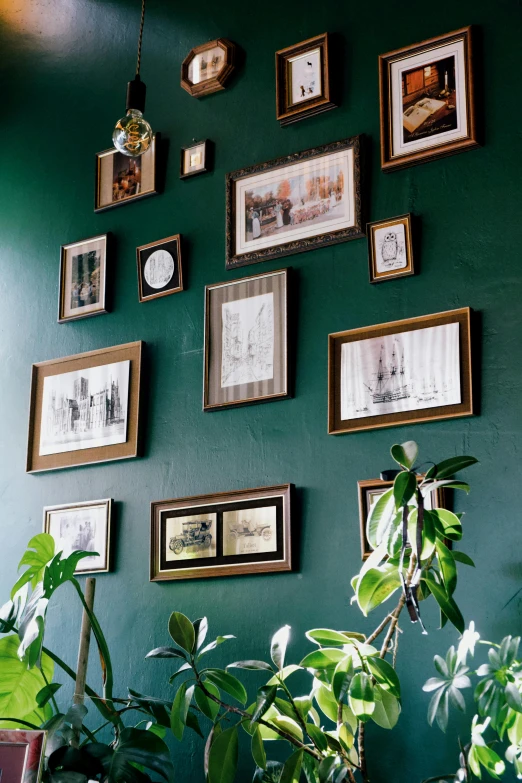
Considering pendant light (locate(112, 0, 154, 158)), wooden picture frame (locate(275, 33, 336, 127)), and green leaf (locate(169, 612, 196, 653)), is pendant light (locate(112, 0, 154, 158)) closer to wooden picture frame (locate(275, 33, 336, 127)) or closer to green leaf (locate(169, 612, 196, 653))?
wooden picture frame (locate(275, 33, 336, 127))

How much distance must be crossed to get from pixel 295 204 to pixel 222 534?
3.86ft

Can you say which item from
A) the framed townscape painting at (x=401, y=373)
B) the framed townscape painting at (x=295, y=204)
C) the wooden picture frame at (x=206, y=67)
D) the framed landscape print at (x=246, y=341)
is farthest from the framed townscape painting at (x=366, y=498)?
the wooden picture frame at (x=206, y=67)

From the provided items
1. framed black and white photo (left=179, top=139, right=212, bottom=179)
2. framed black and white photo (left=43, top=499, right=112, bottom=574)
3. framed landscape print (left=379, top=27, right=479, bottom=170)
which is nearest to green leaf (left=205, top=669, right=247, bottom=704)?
framed black and white photo (left=43, top=499, right=112, bottom=574)

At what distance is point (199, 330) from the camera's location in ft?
10.9

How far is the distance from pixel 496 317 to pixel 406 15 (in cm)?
116

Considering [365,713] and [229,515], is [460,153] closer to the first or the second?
[229,515]

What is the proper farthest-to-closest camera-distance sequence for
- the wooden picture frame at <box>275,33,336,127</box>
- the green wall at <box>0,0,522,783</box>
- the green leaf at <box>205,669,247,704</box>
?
the wooden picture frame at <box>275,33,336,127</box> → the green wall at <box>0,0,522,783</box> → the green leaf at <box>205,669,247,704</box>

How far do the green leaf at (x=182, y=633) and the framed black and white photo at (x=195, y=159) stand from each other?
1.74 m

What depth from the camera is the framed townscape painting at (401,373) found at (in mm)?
2736

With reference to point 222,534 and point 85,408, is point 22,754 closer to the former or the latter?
point 222,534

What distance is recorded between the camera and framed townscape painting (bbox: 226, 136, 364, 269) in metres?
3.07

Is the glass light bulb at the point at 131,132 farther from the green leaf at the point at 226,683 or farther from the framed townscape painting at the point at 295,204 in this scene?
the green leaf at the point at 226,683

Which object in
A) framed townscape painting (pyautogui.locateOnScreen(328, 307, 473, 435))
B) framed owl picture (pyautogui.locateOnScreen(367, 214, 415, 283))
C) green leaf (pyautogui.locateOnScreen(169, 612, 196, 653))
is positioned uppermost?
framed owl picture (pyautogui.locateOnScreen(367, 214, 415, 283))

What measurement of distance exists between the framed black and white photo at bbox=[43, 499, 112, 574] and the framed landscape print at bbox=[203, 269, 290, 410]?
23.8 inches
